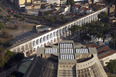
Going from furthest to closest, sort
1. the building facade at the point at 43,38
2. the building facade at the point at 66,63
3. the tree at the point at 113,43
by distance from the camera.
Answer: the tree at the point at 113,43, the building facade at the point at 43,38, the building facade at the point at 66,63

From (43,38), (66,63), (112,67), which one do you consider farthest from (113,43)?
(66,63)

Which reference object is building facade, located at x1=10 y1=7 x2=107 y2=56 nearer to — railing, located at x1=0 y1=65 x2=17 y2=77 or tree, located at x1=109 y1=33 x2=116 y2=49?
railing, located at x1=0 y1=65 x2=17 y2=77

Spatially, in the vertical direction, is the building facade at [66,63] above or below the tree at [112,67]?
above

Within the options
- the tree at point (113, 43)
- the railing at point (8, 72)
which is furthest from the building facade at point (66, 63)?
the tree at point (113, 43)

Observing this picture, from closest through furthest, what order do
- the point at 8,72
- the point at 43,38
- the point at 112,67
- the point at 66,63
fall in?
the point at 66,63 < the point at 112,67 < the point at 8,72 < the point at 43,38

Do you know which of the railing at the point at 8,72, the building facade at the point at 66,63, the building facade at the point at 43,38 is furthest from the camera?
the building facade at the point at 43,38

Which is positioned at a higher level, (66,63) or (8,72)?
(66,63)

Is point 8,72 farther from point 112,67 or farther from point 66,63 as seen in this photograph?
point 112,67

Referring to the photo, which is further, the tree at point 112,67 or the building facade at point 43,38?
the building facade at point 43,38

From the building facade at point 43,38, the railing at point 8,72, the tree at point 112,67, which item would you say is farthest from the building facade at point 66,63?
the building facade at point 43,38

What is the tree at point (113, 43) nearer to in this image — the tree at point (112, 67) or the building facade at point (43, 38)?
the tree at point (112, 67)

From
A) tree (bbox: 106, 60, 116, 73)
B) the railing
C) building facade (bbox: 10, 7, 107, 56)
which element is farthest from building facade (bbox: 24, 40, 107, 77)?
building facade (bbox: 10, 7, 107, 56)

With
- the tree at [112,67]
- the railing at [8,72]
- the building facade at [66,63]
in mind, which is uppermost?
the building facade at [66,63]
